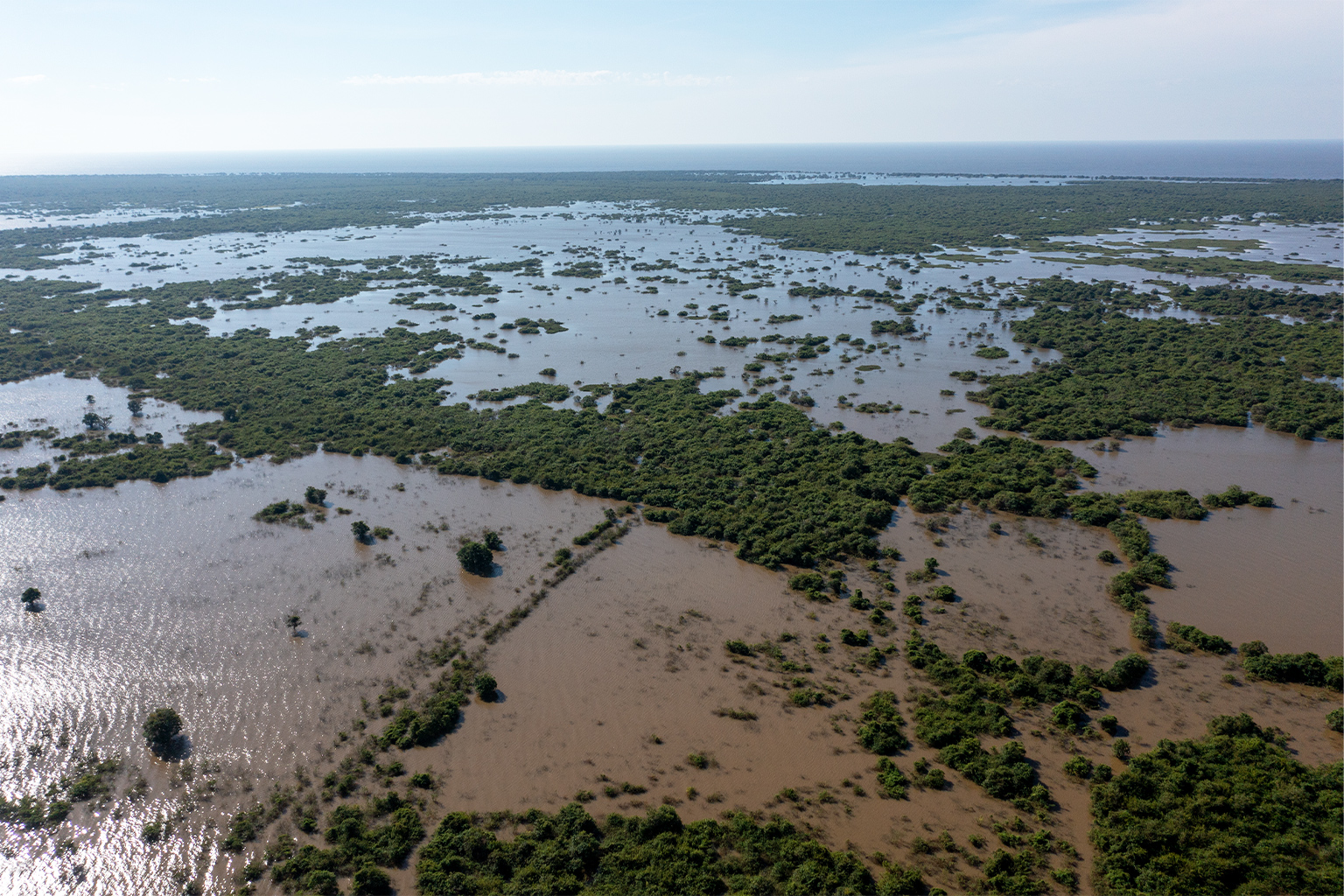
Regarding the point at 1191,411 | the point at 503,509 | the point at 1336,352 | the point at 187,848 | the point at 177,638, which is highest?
the point at 1336,352

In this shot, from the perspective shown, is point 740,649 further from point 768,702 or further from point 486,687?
point 486,687

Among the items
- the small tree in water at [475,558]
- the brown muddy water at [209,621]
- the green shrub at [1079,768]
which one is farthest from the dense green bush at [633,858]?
the small tree in water at [475,558]

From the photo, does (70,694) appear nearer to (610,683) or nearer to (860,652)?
(610,683)

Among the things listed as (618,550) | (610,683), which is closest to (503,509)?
(618,550)

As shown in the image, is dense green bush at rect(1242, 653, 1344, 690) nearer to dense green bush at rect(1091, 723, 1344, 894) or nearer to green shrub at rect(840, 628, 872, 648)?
dense green bush at rect(1091, 723, 1344, 894)

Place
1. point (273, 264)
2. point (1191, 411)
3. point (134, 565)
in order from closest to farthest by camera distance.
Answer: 1. point (134, 565)
2. point (1191, 411)
3. point (273, 264)

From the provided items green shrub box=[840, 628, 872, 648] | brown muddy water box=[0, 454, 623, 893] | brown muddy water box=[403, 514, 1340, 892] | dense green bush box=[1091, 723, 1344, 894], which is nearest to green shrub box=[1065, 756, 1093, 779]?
brown muddy water box=[403, 514, 1340, 892]

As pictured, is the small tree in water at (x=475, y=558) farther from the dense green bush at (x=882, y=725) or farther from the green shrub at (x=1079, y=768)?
the green shrub at (x=1079, y=768)
